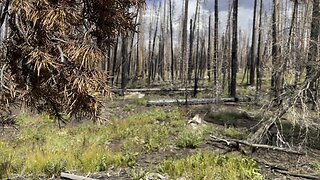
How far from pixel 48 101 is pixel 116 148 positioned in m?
8.48

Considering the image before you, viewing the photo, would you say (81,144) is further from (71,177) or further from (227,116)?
(227,116)

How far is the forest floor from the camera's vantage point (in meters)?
8.34

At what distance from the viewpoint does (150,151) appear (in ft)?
37.1

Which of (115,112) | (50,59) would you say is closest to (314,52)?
(50,59)

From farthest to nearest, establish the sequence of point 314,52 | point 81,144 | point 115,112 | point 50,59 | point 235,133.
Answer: point 115,112, point 235,133, point 81,144, point 314,52, point 50,59

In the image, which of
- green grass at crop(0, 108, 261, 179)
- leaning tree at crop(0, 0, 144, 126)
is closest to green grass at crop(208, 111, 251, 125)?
green grass at crop(0, 108, 261, 179)

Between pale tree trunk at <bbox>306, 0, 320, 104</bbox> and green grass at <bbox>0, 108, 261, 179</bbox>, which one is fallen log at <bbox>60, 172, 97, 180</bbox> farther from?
pale tree trunk at <bbox>306, 0, 320, 104</bbox>

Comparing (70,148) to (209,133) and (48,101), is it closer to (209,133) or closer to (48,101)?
(209,133)

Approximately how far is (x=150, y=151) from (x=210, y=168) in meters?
3.45

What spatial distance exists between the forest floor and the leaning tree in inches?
15.3

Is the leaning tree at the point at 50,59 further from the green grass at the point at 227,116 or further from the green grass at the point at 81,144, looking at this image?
the green grass at the point at 227,116

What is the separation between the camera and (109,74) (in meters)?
3.50

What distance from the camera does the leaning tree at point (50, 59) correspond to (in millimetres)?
3201

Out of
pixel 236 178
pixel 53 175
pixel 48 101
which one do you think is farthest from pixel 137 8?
pixel 53 175
